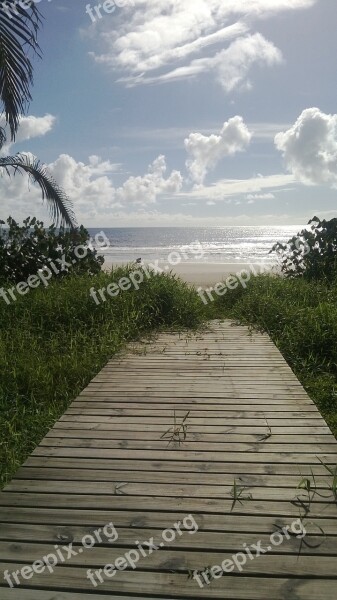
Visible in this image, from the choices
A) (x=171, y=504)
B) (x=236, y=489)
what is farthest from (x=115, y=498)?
(x=236, y=489)

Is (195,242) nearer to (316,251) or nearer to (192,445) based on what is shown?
(316,251)

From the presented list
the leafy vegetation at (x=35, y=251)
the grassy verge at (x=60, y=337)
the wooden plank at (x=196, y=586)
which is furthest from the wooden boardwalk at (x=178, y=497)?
the leafy vegetation at (x=35, y=251)

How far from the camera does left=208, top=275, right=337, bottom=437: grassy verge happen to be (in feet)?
14.0

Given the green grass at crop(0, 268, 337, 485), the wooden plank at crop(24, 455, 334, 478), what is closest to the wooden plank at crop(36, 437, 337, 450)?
the wooden plank at crop(24, 455, 334, 478)

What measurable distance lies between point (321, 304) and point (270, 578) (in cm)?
457

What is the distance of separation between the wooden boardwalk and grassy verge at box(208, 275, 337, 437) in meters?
0.72

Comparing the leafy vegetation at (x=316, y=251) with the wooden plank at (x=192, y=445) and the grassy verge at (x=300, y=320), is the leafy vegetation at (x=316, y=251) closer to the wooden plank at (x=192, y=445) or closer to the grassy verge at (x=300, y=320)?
the grassy verge at (x=300, y=320)

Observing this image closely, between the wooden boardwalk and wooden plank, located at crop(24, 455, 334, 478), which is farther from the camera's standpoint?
wooden plank, located at crop(24, 455, 334, 478)

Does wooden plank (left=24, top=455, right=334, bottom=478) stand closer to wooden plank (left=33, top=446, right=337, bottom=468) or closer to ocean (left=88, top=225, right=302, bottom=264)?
wooden plank (left=33, top=446, right=337, bottom=468)

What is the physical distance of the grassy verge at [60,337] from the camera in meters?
3.51

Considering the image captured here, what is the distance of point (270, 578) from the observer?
1650 mm

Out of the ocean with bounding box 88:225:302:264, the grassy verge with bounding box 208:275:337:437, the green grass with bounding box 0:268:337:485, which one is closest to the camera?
the green grass with bounding box 0:268:337:485

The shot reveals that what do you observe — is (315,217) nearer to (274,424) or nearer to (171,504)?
(274,424)

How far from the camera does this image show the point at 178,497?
2109mm
